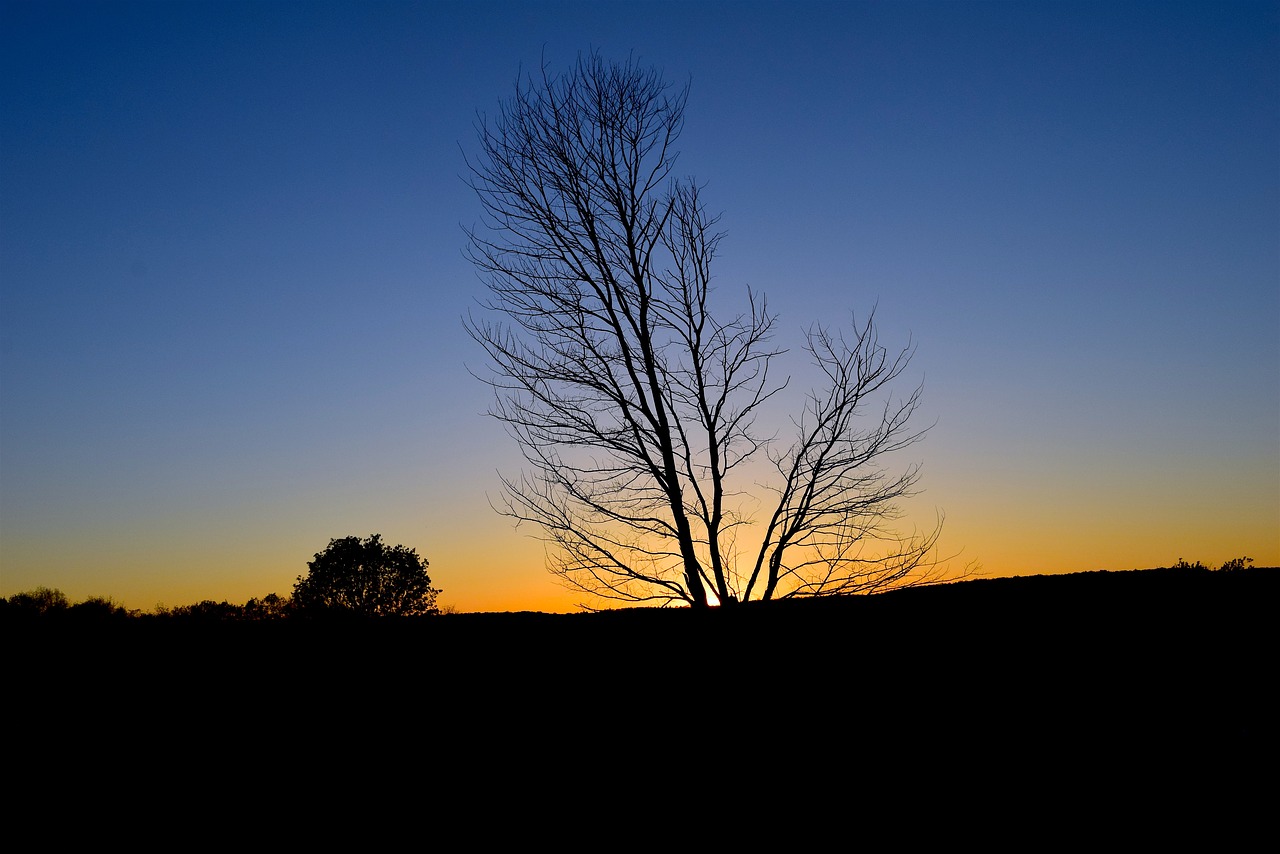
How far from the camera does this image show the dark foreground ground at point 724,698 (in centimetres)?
470

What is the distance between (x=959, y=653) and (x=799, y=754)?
1.80m

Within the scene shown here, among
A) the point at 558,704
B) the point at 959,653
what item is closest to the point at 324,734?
the point at 558,704

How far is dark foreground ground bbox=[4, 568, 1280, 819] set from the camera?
15.4ft

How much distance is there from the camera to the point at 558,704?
565 cm

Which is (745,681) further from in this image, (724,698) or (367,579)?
(367,579)

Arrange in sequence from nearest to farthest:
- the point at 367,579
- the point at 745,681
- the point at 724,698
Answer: the point at 724,698 → the point at 745,681 → the point at 367,579

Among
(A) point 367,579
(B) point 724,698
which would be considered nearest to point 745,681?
(B) point 724,698

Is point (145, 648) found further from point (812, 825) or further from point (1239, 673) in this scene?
point (1239, 673)

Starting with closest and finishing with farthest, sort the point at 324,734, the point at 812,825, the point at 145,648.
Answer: the point at 812,825 → the point at 324,734 → the point at 145,648

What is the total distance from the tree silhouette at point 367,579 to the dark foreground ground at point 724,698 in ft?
109

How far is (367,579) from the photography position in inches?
1571

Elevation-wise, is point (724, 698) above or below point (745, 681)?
below

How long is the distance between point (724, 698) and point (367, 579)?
37.6 meters

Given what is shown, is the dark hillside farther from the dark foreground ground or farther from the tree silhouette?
the tree silhouette
